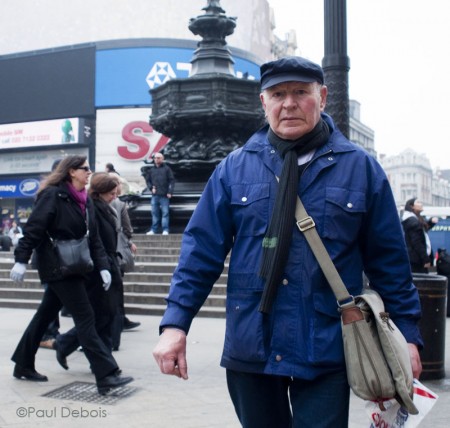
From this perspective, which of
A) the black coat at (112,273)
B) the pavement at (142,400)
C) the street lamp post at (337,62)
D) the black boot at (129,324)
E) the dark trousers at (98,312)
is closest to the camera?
the pavement at (142,400)

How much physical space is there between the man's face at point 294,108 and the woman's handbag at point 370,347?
450 millimetres

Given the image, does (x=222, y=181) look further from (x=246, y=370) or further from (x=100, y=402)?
(x=100, y=402)

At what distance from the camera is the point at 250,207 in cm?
242

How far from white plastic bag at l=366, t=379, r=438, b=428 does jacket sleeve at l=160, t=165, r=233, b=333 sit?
28.4 inches

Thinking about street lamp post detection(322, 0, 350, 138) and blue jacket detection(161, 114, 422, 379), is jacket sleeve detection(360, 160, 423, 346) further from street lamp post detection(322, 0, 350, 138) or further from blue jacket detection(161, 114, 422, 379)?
street lamp post detection(322, 0, 350, 138)

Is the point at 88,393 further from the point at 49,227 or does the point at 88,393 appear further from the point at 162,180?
the point at 162,180

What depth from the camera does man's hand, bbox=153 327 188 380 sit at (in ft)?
7.66

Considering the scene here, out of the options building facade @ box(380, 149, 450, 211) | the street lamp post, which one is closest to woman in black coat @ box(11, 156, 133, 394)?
the street lamp post

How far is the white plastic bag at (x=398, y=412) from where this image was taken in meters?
2.26

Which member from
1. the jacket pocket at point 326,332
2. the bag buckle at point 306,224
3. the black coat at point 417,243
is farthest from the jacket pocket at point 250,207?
the black coat at point 417,243

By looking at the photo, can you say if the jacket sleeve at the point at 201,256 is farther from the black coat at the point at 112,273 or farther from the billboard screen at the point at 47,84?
the billboard screen at the point at 47,84

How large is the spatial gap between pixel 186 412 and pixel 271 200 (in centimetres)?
258

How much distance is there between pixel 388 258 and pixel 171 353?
34.1 inches

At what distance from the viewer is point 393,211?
2.46m
